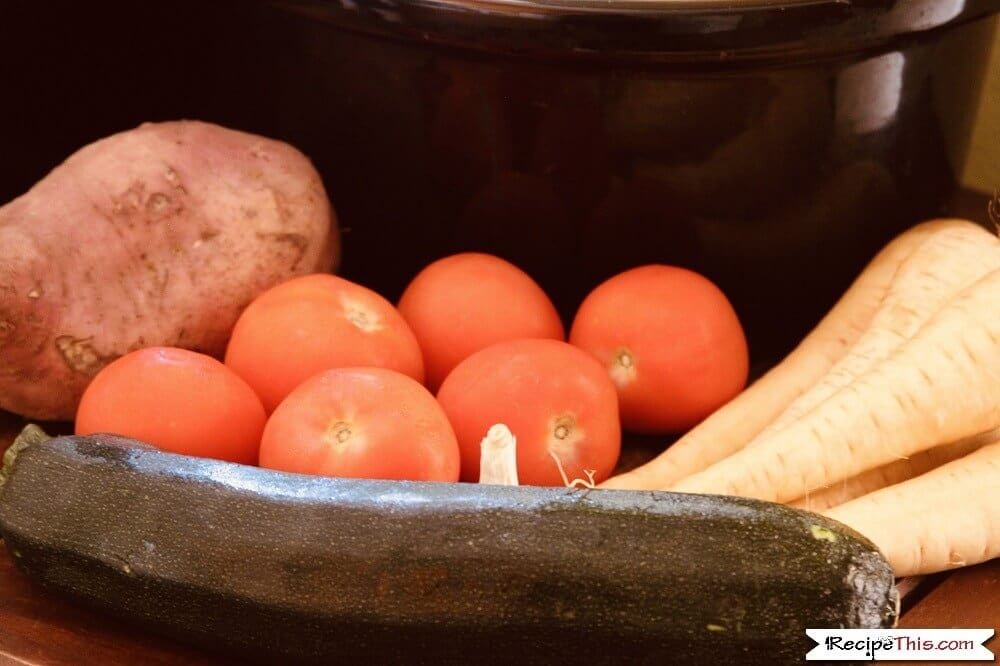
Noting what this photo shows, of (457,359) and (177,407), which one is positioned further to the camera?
(457,359)

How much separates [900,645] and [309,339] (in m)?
0.47

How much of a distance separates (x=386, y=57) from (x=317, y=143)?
0.46ft

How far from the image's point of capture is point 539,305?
37.4 inches

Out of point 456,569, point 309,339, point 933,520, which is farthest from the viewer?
point 309,339

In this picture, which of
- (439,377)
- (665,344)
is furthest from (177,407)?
(665,344)

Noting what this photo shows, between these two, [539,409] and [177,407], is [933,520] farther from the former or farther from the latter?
[177,407]

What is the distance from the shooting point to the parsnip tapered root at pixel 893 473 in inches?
32.4

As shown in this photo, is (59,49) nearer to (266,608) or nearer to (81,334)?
(81,334)

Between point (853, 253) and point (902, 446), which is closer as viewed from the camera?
point (902, 446)

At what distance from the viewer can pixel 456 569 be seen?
630mm

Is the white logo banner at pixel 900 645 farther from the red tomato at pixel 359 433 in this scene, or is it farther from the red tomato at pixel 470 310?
Answer: the red tomato at pixel 470 310

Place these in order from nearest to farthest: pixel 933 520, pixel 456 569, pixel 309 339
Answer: pixel 456 569 → pixel 933 520 → pixel 309 339

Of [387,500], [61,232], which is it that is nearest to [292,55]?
[61,232]

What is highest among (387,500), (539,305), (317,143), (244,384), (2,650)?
(317,143)
